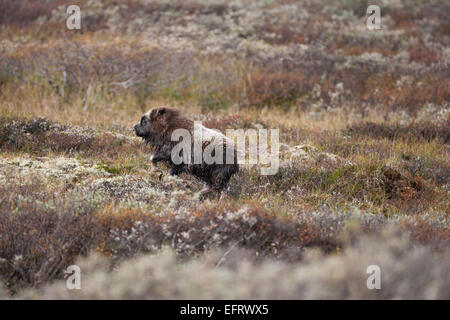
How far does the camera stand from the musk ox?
6.24 metres

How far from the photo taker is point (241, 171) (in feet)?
24.3

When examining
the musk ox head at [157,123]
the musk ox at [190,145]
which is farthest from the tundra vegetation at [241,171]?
the musk ox head at [157,123]

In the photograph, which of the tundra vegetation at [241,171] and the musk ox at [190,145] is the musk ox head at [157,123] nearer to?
the musk ox at [190,145]

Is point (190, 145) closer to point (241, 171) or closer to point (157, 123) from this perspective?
point (157, 123)

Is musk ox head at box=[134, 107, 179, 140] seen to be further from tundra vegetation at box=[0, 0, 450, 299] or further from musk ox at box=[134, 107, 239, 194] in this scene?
tundra vegetation at box=[0, 0, 450, 299]

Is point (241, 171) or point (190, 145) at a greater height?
point (190, 145)

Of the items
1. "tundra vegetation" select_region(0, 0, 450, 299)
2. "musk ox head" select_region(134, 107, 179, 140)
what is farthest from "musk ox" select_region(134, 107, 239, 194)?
"tundra vegetation" select_region(0, 0, 450, 299)

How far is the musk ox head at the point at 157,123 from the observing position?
6.80m

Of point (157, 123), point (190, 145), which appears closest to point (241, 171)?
point (190, 145)

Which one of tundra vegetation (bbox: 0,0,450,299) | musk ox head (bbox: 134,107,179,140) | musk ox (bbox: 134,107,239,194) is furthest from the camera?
musk ox head (bbox: 134,107,179,140)

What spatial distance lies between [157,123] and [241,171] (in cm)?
161

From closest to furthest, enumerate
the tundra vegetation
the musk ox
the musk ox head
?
the tundra vegetation
the musk ox
the musk ox head
